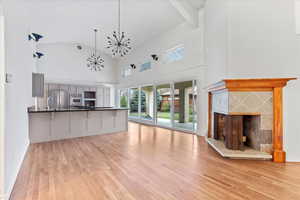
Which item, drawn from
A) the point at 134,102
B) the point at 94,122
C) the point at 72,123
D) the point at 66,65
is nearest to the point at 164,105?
the point at 134,102

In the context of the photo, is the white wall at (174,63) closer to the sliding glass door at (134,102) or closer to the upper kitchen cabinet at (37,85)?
the sliding glass door at (134,102)

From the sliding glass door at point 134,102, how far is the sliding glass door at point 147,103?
507 mm

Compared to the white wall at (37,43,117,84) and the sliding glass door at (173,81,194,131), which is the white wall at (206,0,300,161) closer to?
the sliding glass door at (173,81,194,131)

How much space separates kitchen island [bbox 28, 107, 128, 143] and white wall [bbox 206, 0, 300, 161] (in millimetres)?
4420

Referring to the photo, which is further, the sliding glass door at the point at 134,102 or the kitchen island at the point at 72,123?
the sliding glass door at the point at 134,102

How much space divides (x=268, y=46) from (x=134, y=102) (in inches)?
298

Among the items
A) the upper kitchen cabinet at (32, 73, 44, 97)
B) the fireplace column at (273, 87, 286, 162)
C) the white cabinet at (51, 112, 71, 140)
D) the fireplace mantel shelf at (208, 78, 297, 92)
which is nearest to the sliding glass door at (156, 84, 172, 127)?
the fireplace mantel shelf at (208, 78, 297, 92)

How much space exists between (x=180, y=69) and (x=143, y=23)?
2552mm

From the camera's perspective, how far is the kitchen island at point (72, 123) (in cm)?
471

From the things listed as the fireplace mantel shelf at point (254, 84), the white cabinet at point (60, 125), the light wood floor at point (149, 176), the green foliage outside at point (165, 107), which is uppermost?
the fireplace mantel shelf at point (254, 84)

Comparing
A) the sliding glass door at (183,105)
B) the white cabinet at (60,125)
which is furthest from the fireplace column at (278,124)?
the white cabinet at (60,125)

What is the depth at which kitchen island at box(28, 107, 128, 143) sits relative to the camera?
4711 mm

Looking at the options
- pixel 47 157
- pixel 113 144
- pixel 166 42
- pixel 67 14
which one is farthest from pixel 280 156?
pixel 67 14

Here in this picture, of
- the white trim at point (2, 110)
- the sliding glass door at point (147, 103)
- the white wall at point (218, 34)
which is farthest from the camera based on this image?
the sliding glass door at point (147, 103)
